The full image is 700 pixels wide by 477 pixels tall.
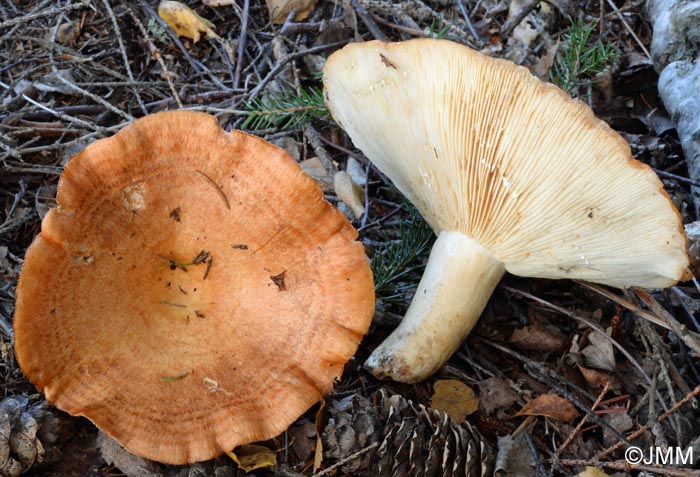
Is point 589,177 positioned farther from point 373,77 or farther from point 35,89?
point 35,89

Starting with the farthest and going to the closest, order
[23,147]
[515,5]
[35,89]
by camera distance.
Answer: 1. [515,5]
2. [35,89]
3. [23,147]

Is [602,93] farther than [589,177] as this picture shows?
Yes

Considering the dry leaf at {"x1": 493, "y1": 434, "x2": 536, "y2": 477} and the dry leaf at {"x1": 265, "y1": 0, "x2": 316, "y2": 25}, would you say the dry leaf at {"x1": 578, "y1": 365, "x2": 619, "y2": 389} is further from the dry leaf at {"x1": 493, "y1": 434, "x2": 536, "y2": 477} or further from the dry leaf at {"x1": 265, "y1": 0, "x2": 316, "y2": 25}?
the dry leaf at {"x1": 265, "y1": 0, "x2": 316, "y2": 25}

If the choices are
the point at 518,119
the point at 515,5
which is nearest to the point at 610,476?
the point at 518,119

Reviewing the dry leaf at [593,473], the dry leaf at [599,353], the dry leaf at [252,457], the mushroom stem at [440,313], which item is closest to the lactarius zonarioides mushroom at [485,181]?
the mushroom stem at [440,313]

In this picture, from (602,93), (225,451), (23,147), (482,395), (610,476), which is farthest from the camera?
(602,93)

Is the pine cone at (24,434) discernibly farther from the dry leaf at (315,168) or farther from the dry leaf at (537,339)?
the dry leaf at (537,339)
